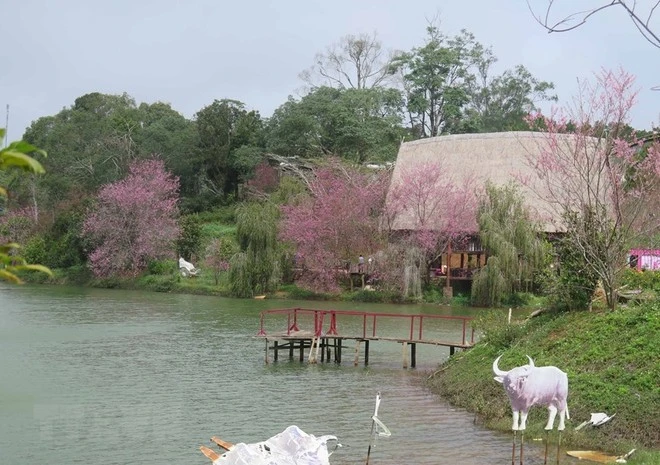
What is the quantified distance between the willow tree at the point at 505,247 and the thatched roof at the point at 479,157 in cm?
325

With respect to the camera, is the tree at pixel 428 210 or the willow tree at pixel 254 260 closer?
the willow tree at pixel 254 260

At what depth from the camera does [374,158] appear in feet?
180

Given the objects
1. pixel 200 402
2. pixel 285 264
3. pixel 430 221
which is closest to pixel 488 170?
pixel 430 221

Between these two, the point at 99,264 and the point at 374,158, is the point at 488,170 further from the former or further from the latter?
the point at 99,264

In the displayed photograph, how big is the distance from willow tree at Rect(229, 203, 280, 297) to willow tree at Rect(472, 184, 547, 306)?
10181 millimetres

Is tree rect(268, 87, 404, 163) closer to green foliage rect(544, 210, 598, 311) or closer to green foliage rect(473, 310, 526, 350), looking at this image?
green foliage rect(473, 310, 526, 350)

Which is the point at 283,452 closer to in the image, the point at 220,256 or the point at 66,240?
the point at 220,256

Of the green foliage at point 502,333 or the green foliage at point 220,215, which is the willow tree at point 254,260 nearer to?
the green foliage at point 220,215

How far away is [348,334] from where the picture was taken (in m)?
28.7

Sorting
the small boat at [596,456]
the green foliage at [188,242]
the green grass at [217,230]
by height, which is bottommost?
the small boat at [596,456]

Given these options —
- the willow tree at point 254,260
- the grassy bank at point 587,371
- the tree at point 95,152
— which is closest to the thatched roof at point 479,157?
the willow tree at point 254,260

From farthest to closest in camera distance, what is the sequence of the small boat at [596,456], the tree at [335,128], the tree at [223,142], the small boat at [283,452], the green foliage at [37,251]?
the tree at [223,142], the tree at [335,128], the green foliage at [37,251], the small boat at [596,456], the small boat at [283,452]

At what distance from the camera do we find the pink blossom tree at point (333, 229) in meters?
42.8

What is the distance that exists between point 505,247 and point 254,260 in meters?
12.3
